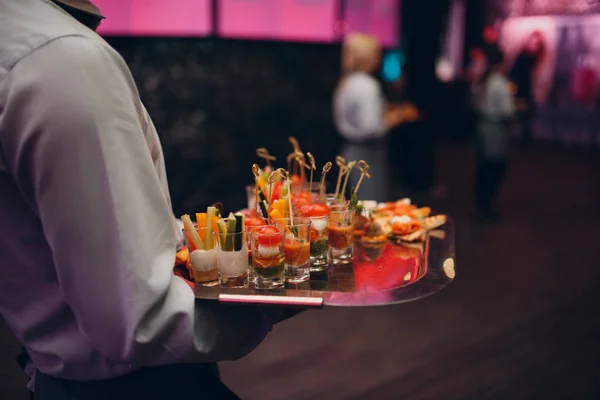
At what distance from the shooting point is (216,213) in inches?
55.3

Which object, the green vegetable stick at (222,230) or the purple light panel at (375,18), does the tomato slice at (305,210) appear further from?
the purple light panel at (375,18)

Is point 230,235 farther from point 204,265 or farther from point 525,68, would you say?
point 525,68

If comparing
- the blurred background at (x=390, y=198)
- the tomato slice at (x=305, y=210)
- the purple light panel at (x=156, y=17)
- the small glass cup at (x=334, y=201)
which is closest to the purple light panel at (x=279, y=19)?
the blurred background at (x=390, y=198)

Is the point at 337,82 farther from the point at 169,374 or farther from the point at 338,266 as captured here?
the point at 169,374

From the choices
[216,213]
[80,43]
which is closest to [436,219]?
[216,213]

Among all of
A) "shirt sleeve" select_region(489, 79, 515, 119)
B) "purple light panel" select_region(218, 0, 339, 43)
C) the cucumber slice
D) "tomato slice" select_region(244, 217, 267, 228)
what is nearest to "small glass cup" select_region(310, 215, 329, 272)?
"tomato slice" select_region(244, 217, 267, 228)

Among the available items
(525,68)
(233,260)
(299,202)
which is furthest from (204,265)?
(525,68)

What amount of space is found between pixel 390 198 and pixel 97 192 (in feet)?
Answer: 19.9

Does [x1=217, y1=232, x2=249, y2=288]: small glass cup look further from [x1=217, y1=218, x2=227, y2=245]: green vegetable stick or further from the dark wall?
the dark wall

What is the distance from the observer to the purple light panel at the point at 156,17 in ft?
12.3

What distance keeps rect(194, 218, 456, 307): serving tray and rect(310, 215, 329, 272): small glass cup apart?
0.10 feet

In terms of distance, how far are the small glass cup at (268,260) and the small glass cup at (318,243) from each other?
0.16 metres

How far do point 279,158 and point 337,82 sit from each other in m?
1.00

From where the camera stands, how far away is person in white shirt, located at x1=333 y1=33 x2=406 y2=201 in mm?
4746
